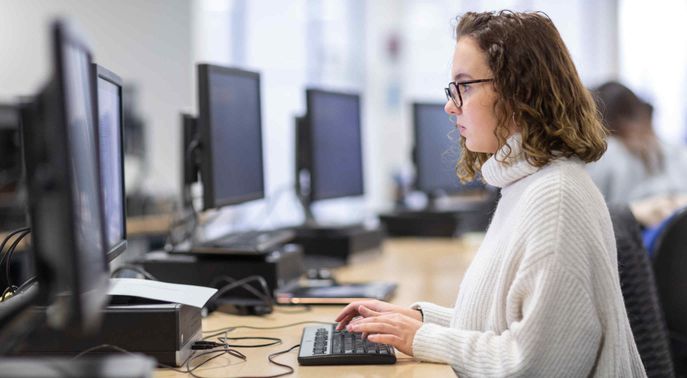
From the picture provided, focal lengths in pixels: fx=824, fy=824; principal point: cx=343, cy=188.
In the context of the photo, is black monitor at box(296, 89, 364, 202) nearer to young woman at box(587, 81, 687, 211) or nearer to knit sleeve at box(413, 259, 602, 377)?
young woman at box(587, 81, 687, 211)

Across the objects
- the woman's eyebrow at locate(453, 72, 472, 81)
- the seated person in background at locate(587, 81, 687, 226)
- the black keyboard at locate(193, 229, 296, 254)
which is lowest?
the black keyboard at locate(193, 229, 296, 254)

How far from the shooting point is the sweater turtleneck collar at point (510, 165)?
4.73 feet

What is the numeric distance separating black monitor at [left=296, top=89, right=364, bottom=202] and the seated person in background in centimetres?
117

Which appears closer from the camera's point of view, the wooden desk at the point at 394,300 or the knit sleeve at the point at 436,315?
the wooden desk at the point at 394,300

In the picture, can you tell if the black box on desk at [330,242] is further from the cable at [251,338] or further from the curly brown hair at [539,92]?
the curly brown hair at [539,92]

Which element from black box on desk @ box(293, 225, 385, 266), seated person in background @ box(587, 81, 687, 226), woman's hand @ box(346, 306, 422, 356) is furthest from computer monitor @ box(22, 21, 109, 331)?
seated person in background @ box(587, 81, 687, 226)

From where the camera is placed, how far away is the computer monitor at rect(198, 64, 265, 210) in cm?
206

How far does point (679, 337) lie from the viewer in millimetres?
2541

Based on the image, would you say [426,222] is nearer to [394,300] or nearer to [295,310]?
[394,300]

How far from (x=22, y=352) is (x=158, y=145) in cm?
443

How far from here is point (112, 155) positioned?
156 cm

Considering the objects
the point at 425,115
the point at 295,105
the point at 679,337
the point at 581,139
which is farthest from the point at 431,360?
the point at 295,105

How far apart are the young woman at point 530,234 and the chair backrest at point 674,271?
3.53 feet

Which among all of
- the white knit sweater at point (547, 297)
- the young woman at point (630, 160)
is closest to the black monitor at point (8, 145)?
the young woman at point (630, 160)
